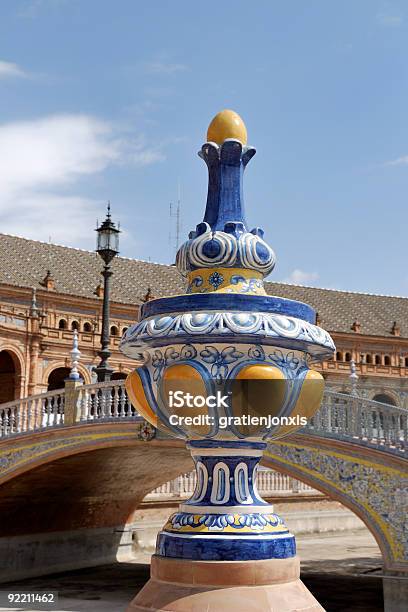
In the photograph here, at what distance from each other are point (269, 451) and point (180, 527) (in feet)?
28.0

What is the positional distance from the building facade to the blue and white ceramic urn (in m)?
23.6

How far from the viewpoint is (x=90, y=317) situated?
139 feet

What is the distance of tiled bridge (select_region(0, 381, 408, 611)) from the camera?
44.5 ft

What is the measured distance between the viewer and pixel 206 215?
6926 mm

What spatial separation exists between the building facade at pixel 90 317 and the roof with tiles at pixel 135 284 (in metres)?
0.06

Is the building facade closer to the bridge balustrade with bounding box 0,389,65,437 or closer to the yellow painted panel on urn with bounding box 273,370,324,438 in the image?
the bridge balustrade with bounding box 0,389,65,437

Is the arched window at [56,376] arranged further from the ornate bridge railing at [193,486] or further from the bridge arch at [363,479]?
the bridge arch at [363,479]

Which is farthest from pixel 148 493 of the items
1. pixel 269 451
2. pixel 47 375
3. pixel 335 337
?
pixel 335 337

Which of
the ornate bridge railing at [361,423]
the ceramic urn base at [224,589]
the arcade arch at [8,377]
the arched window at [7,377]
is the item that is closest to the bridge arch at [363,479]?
the ornate bridge railing at [361,423]

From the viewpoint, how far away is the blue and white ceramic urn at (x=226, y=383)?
6031 mm

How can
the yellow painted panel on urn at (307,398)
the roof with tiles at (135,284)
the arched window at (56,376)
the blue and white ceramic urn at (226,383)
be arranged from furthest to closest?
the roof with tiles at (135,284) < the arched window at (56,376) < the yellow painted panel on urn at (307,398) < the blue and white ceramic urn at (226,383)

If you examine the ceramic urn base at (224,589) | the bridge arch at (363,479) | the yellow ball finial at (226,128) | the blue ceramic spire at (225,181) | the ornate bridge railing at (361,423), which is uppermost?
the yellow ball finial at (226,128)

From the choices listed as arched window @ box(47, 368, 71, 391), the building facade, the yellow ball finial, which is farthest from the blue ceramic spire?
arched window @ box(47, 368, 71, 391)

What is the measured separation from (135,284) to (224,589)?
41982 mm
